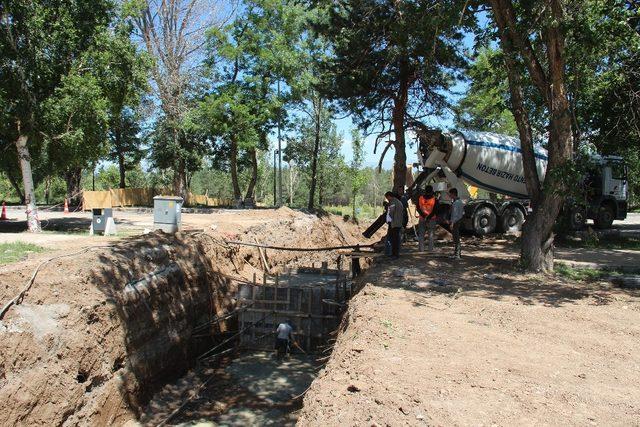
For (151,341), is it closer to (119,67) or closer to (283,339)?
(283,339)

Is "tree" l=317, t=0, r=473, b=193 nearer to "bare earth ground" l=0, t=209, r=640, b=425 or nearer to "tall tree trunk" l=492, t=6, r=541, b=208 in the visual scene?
"tall tree trunk" l=492, t=6, r=541, b=208

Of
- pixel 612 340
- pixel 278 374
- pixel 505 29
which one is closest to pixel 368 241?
pixel 278 374

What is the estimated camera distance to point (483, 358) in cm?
545

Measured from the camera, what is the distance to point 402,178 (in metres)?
17.1

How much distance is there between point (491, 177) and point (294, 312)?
25.4 ft

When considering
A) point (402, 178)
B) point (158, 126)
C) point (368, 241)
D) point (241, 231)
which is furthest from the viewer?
point (158, 126)

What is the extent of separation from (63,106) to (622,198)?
19.5 metres

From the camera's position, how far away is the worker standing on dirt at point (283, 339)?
11.7m

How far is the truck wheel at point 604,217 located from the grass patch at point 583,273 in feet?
25.3

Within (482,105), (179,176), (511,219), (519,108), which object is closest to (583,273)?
(519,108)

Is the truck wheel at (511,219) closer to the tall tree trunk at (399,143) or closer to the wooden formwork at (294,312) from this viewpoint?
the tall tree trunk at (399,143)

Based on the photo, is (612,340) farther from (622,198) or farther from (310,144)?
(310,144)

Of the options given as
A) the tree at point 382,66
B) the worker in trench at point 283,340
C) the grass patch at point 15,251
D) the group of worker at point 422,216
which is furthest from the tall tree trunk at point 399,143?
the grass patch at point 15,251

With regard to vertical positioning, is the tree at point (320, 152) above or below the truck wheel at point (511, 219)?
above
